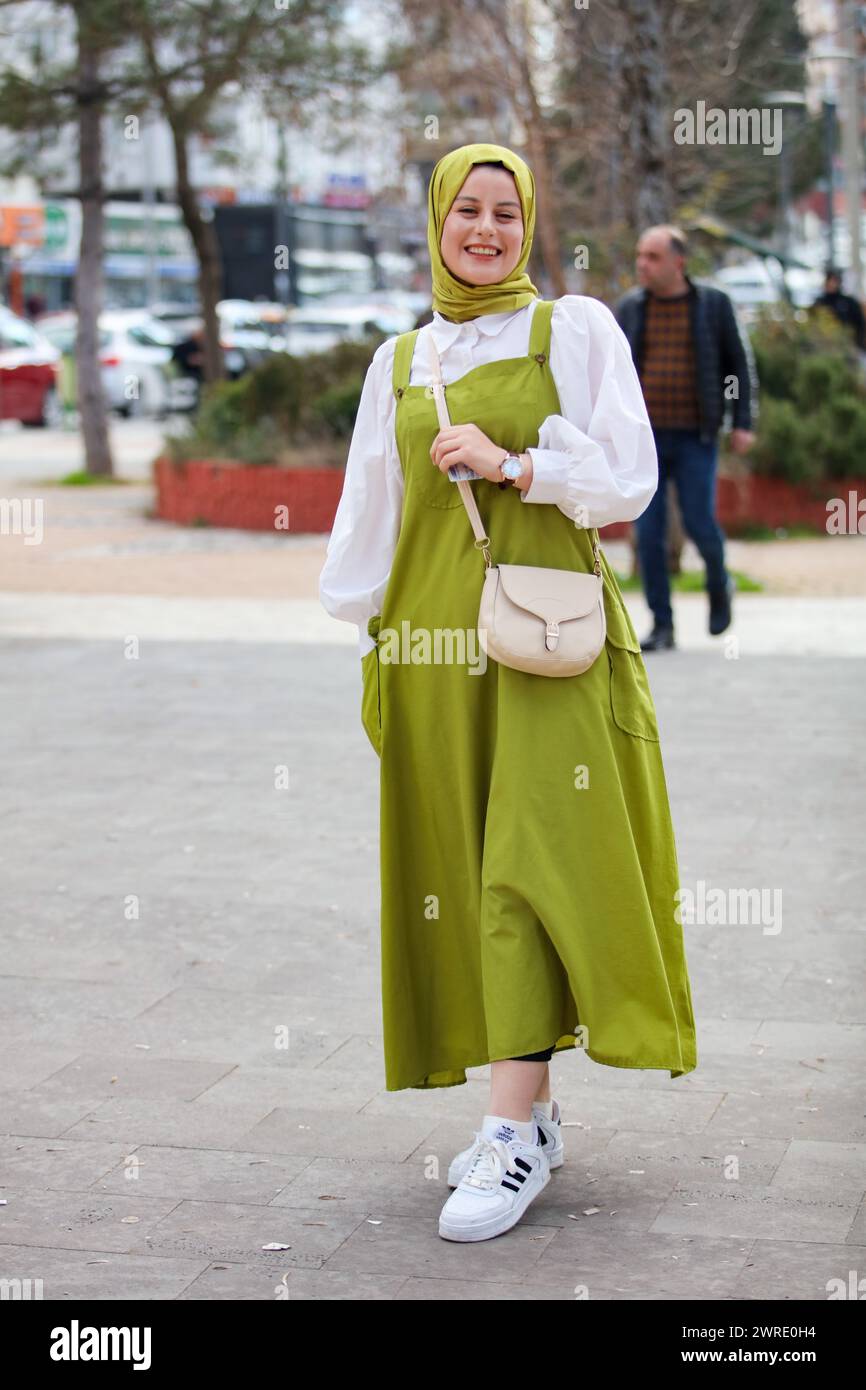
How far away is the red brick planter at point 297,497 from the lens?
1512 centimetres

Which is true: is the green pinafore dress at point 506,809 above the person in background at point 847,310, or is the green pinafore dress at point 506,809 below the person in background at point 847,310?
below

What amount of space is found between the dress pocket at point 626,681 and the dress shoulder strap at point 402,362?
544 millimetres

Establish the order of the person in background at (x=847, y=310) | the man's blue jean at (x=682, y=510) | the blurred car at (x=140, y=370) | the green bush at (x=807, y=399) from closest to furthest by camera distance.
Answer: the man's blue jean at (x=682, y=510)
the green bush at (x=807, y=399)
the person in background at (x=847, y=310)
the blurred car at (x=140, y=370)

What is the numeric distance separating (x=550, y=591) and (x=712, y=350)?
19.2ft

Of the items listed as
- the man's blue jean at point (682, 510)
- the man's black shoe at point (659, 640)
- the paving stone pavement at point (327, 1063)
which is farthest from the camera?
the man's black shoe at point (659, 640)

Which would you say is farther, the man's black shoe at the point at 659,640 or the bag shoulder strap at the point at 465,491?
the man's black shoe at the point at 659,640

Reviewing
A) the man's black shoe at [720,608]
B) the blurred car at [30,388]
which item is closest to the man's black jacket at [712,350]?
the man's black shoe at [720,608]

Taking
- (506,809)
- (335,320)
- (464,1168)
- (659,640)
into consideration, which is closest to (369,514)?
(506,809)

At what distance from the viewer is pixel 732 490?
15.1 m

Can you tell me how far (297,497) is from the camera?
1578cm

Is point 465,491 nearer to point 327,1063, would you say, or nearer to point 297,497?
point 327,1063

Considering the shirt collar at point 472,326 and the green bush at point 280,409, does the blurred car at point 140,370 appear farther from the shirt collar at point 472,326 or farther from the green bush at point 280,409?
the shirt collar at point 472,326

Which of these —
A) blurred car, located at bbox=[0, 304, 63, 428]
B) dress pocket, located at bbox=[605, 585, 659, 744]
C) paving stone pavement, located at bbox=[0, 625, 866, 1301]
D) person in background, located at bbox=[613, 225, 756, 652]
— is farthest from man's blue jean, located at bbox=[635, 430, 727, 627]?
blurred car, located at bbox=[0, 304, 63, 428]
